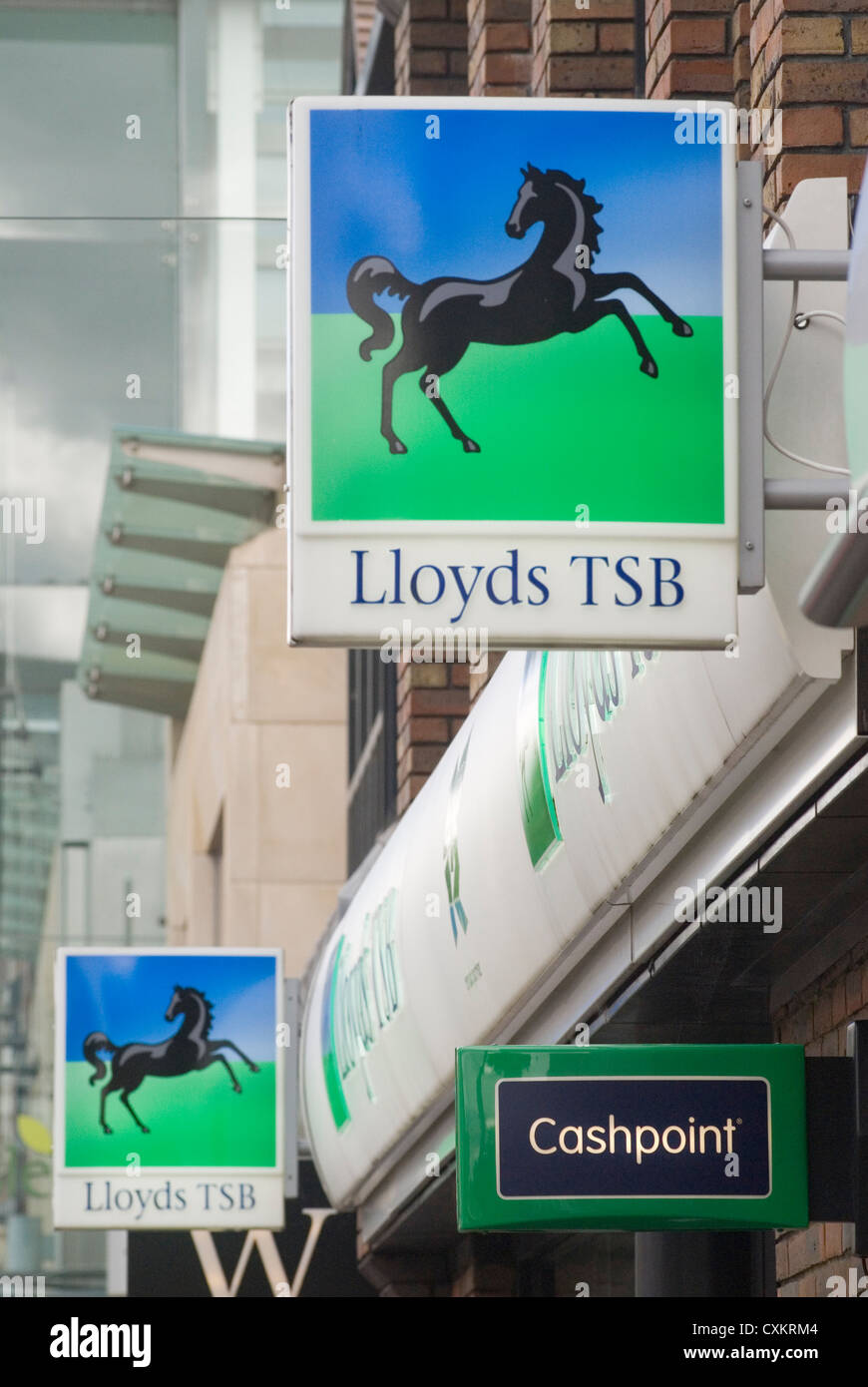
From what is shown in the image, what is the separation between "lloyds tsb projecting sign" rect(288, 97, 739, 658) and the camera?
3834 millimetres

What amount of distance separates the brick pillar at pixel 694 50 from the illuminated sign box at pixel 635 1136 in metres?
2.39

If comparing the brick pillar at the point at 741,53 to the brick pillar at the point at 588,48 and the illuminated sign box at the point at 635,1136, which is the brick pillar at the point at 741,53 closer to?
the brick pillar at the point at 588,48

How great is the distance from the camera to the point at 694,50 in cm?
587

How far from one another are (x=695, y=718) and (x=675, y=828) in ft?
1.25

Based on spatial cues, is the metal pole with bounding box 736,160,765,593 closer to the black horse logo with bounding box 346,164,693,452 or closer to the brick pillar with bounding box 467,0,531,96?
the black horse logo with bounding box 346,164,693,452

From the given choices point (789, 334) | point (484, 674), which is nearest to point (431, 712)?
point (484, 674)

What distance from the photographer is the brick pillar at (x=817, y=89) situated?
4578 millimetres

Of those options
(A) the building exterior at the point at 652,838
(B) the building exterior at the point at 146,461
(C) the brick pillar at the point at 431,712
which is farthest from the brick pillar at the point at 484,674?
(B) the building exterior at the point at 146,461

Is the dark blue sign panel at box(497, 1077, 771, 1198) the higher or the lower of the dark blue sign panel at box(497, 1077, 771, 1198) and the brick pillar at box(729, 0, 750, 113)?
the lower

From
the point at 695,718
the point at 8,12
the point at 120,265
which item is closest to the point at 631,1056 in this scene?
the point at 695,718

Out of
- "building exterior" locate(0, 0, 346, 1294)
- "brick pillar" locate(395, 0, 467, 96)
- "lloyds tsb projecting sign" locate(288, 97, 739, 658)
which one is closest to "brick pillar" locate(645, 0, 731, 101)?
"lloyds tsb projecting sign" locate(288, 97, 739, 658)

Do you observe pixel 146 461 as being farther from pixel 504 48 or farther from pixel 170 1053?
pixel 504 48

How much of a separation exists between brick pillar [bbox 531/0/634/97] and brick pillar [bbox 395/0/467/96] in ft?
7.81
